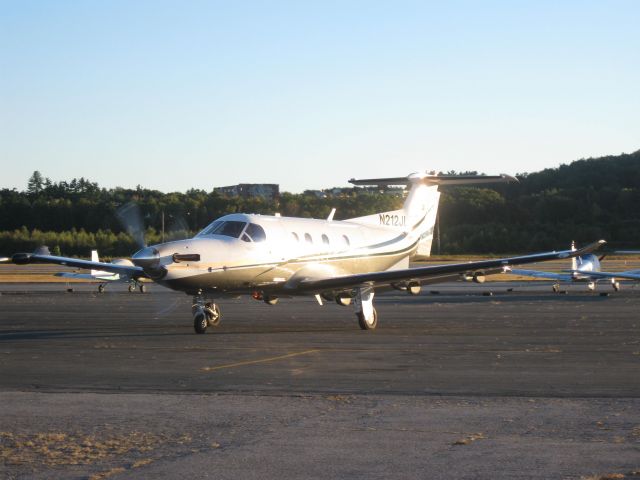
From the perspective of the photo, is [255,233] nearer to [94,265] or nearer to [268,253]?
[268,253]

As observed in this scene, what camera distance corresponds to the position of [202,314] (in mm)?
24297

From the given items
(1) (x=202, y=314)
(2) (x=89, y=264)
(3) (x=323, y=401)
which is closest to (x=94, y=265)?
(2) (x=89, y=264)

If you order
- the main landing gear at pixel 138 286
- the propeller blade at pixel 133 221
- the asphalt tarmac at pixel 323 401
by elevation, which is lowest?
the asphalt tarmac at pixel 323 401

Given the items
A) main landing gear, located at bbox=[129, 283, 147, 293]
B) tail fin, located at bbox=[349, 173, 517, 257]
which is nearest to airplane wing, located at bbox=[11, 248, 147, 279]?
tail fin, located at bbox=[349, 173, 517, 257]

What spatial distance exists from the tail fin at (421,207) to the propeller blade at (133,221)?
7.30 metres

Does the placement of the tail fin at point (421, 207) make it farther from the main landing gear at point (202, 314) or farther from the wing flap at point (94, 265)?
the wing flap at point (94, 265)

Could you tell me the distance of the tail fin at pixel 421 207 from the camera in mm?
30734

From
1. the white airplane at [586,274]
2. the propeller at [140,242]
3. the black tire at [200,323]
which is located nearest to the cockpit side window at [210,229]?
the propeller at [140,242]

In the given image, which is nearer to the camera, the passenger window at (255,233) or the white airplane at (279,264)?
the white airplane at (279,264)

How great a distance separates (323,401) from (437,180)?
20039 mm

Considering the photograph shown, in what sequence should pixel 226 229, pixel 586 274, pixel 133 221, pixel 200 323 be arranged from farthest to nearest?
pixel 586 274, pixel 133 221, pixel 226 229, pixel 200 323

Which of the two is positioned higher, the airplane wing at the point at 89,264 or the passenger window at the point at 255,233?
the passenger window at the point at 255,233

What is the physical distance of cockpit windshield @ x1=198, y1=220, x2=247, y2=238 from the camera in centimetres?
2500

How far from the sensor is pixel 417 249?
103ft
